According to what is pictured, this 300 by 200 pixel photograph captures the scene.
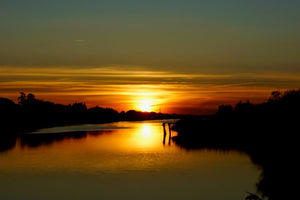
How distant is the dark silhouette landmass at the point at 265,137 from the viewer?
20141 millimetres

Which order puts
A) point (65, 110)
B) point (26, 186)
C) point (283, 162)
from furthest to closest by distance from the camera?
point (65, 110) < point (26, 186) < point (283, 162)

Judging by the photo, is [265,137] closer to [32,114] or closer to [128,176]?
[128,176]

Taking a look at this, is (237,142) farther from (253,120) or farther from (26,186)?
(26,186)

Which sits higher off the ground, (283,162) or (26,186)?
(283,162)

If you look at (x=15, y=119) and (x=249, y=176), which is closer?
(x=249, y=176)

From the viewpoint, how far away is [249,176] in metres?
35.8

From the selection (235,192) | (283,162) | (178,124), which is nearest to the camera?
(283,162)

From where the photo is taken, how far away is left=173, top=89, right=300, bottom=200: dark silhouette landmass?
66.1 feet

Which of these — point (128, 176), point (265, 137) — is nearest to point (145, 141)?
point (265, 137)

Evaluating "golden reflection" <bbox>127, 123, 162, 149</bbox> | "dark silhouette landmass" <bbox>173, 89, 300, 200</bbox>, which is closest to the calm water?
"dark silhouette landmass" <bbox>173, 89, 300, 200</bbox>

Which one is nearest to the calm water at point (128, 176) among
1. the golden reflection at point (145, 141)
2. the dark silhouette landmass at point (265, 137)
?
the dark silhouette landmass at point (265, 137)

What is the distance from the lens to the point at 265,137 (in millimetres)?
56469

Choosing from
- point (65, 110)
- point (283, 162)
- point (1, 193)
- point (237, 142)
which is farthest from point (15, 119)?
point (283, 162)

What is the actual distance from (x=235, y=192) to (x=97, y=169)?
15972mm
